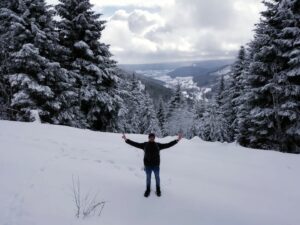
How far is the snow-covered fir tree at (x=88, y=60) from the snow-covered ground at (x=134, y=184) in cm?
802

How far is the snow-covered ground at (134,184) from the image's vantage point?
19.8 feet

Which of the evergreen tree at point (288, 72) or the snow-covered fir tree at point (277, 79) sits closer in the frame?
the evergreen tree at point (288, 72)

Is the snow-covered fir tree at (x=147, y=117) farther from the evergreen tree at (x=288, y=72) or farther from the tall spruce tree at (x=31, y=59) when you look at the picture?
the evergreen tree at (x=288, y=72)

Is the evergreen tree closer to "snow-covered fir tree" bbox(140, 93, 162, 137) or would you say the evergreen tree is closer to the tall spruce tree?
the tall spruce tree

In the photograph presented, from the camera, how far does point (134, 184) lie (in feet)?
25.3

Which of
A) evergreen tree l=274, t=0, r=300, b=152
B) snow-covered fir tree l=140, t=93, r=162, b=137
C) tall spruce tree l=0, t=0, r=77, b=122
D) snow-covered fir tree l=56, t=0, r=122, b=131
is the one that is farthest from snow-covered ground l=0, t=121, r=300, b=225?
snow-covered fir tree l=140, t=93, r=162, b=137

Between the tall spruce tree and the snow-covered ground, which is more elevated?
the tall spruce tree

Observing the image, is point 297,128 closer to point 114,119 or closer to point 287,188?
point 287,188

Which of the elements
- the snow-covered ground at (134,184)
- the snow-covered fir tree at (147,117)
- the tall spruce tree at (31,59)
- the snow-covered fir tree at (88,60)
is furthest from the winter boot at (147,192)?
the snow-covered fir tree at (147,117)

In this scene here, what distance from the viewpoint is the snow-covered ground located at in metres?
6.04

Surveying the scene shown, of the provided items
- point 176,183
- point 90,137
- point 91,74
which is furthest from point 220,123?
point 176,183

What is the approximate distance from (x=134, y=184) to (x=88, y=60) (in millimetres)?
14714

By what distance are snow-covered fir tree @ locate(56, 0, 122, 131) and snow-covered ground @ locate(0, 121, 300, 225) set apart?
802cm

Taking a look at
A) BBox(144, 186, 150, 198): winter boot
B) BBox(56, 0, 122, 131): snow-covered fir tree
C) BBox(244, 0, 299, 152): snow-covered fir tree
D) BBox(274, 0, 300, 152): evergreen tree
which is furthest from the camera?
BBox(56, 0, 122, 131): snow-covered fir tree
